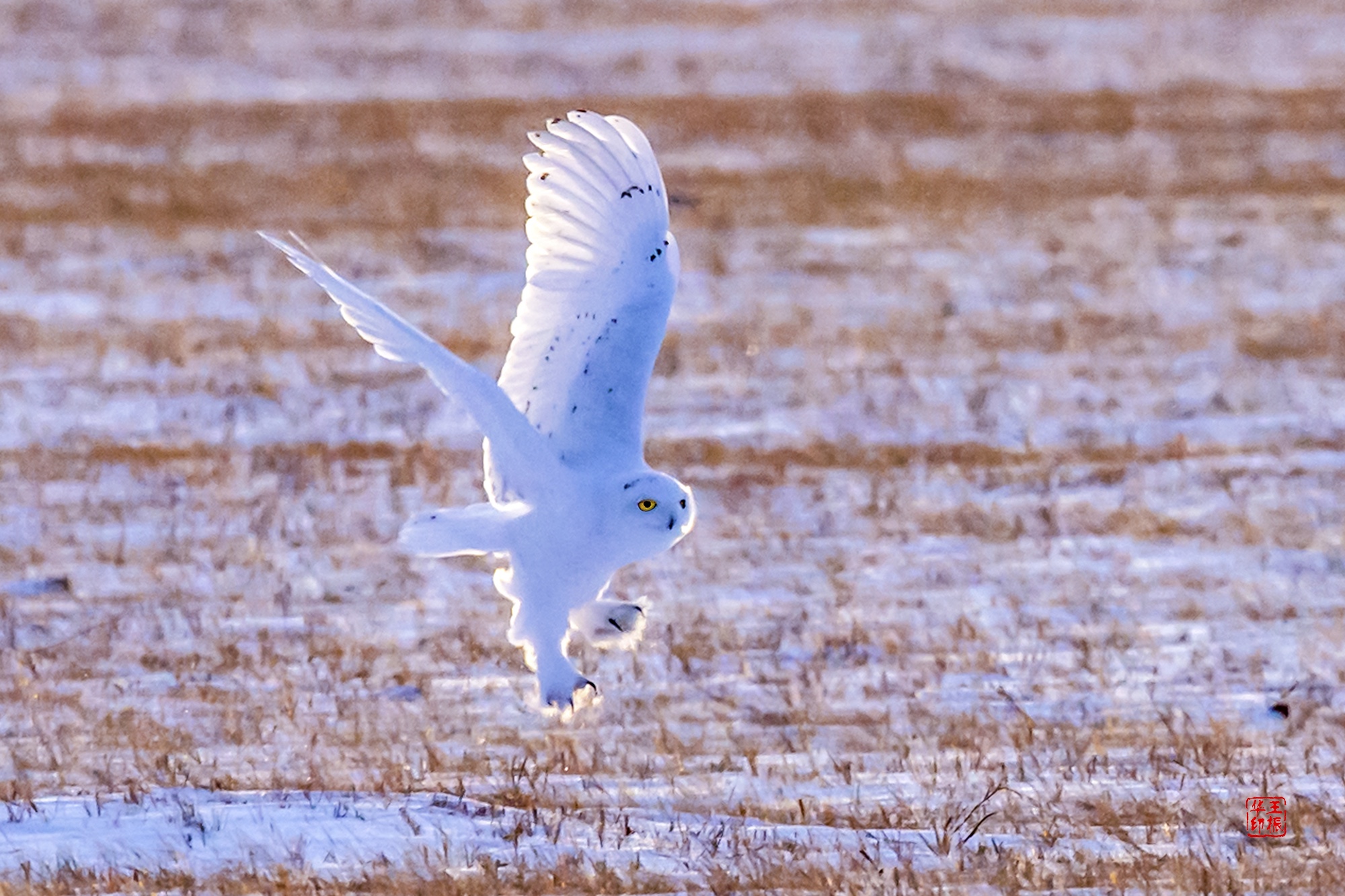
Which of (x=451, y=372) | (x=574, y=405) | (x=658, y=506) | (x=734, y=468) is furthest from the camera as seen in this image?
(x=734, y=468)

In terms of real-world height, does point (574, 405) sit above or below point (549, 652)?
above

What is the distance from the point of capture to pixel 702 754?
6504mm

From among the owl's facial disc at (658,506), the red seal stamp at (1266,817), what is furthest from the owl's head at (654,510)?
the red seal stamp at (1266,817)

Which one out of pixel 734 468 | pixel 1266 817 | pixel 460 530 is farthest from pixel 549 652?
pixel 734 468

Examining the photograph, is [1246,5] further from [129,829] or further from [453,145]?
[129,829]

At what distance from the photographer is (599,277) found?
6203 millimetres

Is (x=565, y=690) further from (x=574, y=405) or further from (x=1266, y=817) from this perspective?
(x=1266, y=817)

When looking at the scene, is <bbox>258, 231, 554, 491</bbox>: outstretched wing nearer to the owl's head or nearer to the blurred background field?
the owl's head

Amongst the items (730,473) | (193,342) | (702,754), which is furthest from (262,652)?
(193,342)

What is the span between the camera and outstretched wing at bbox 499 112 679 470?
6.05 meters

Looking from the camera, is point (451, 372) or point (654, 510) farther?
point (654, 510)

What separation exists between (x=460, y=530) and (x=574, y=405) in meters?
0.61

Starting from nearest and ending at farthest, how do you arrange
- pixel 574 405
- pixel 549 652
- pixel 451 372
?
pixel 451 372, pixel 549 652, pixel 574 405

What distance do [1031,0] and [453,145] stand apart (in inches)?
306
